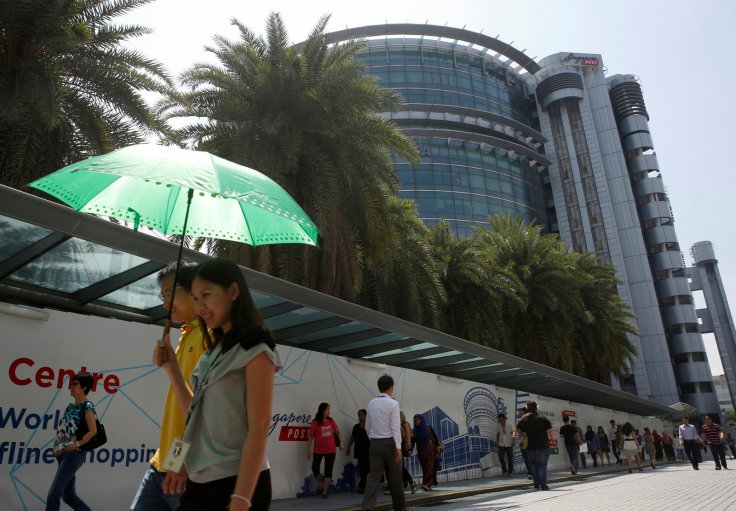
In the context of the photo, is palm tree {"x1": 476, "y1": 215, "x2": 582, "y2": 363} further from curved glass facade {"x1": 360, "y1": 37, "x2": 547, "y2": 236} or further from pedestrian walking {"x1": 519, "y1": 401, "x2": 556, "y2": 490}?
curved glass facade {"x1": 360, "y1": 37, "x2": 547, "y2": 236}

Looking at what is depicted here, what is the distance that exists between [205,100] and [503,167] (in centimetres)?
5576

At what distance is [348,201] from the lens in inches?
618

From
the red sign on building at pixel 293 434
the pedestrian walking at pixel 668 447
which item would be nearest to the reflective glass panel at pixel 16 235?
the red sign on building at pixel 293 434

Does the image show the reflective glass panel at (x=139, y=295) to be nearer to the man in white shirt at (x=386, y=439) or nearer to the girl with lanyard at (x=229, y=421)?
the man in white shirt at (x=386, y=439)

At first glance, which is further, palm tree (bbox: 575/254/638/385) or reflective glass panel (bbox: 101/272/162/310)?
palm tree (bbox: 575/254/638/385)

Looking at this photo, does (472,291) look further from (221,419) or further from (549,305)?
(221,419)

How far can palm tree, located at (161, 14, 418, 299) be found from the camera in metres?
14.4

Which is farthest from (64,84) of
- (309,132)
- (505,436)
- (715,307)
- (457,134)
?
(715,307)

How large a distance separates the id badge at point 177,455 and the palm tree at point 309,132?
12.0 metres

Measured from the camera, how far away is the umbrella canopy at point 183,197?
294cm

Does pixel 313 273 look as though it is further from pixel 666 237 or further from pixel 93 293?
pixel 666 237

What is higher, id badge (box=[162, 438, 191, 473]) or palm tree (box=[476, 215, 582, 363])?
palm tree (box=[476, 215, 582, 363])

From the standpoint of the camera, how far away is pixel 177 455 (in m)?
2.10

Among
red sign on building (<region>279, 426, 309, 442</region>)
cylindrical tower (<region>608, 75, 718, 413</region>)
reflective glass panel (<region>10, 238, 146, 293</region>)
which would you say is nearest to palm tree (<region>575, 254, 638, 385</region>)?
red sign on building (<region>279, 426, 309, 442</region>)
